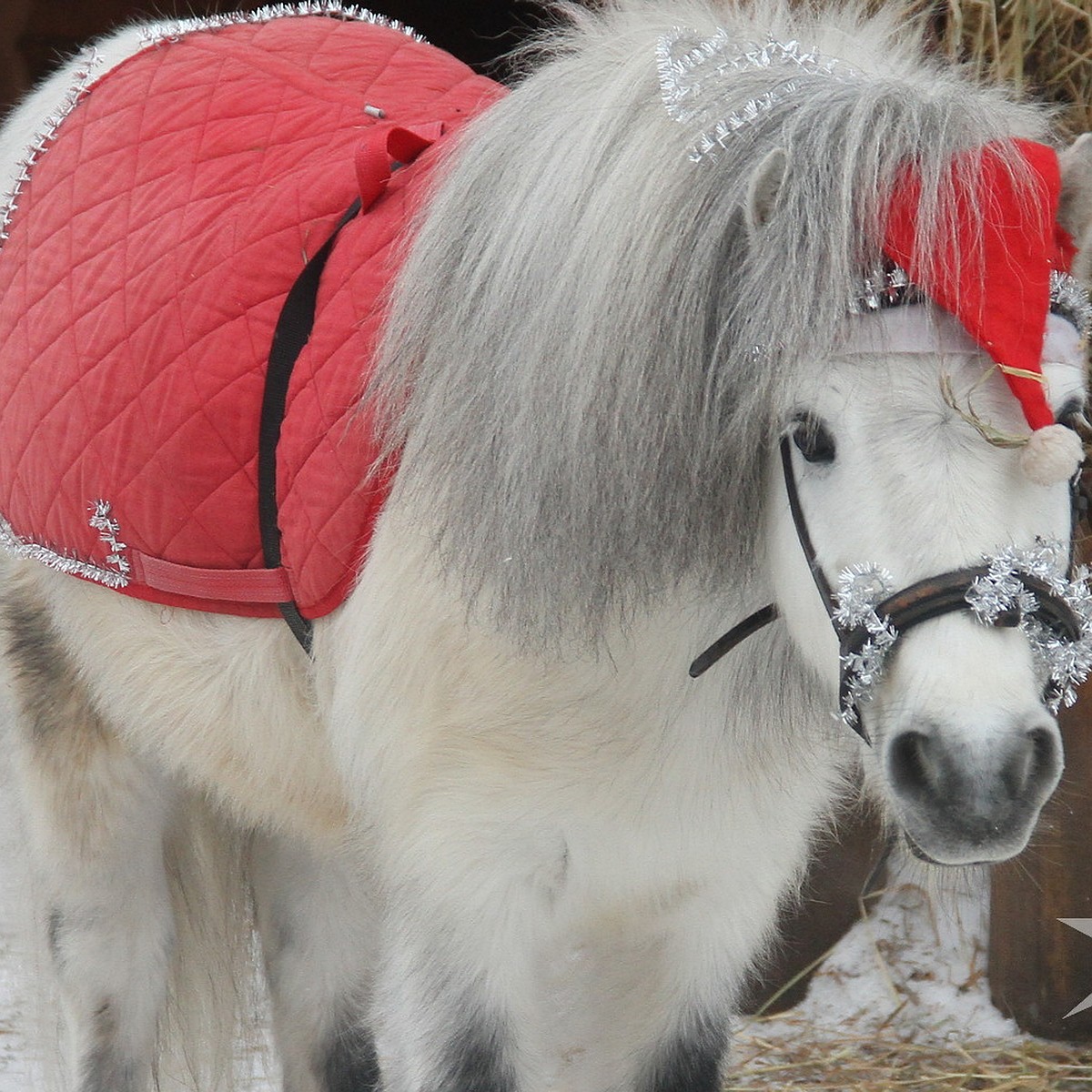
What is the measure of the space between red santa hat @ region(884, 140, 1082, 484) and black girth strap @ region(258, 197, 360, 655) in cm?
77

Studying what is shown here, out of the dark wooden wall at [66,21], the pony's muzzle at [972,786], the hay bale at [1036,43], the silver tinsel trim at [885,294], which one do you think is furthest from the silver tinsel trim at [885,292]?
the dark wooden wall at [66,21]

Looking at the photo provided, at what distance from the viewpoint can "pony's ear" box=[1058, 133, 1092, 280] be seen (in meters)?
1.32

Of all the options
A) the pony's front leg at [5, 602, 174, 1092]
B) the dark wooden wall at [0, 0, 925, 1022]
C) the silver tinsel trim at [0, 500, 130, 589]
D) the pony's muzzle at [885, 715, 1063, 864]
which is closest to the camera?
the pony's muzzle at [885, 715, 1063, 864]

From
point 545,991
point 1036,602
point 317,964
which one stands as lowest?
point 317,964

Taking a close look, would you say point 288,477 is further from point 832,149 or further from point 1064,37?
point 1064,37

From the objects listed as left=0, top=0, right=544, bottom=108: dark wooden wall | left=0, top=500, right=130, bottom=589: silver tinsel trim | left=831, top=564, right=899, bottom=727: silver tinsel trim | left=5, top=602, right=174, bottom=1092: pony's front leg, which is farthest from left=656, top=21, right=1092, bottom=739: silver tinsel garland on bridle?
left=0, top=0, right=544, bottom=108: dark wooden wall

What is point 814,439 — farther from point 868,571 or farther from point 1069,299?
point 1069,299

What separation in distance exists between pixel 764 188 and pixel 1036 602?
40cm

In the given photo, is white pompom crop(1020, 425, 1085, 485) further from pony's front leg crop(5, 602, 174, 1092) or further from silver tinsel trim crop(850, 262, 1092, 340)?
pony's front leg crop(5, 602, 174, 1092)

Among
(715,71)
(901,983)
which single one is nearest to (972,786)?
(715,71)

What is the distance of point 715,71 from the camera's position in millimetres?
1391

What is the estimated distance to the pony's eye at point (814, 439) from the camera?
4.05 feet

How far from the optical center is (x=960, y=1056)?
2.93 meters

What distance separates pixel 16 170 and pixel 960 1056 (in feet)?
7.50
